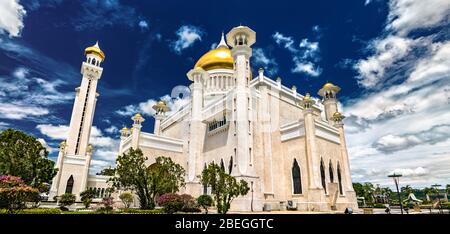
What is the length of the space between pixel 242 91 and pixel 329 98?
1352 centimetres

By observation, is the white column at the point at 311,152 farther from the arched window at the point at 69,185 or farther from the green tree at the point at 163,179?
the arched window at the point at 69,185

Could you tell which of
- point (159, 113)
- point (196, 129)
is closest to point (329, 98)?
point (196, 129)

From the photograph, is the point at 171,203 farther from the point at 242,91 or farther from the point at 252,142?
the point at 242,91

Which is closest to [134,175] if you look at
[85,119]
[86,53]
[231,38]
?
[231,38]

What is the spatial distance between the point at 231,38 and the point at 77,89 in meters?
28.0

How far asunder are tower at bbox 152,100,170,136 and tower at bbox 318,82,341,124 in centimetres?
2250

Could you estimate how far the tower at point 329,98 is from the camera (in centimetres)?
3083

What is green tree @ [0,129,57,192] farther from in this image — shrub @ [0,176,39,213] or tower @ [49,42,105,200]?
tower @ [49,42,105,200]

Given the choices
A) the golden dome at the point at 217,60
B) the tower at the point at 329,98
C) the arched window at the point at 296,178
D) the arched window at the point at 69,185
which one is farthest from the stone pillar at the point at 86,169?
the tower at the point at 329,98

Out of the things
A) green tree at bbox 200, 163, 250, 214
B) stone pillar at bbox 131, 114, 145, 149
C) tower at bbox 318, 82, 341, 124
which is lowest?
green tree at bbox 200, 163, 250, 214

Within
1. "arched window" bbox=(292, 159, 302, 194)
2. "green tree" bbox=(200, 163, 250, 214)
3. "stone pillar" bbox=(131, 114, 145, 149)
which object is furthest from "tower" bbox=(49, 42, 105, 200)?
"arched window" bbox=(292, 159, 302, 194)

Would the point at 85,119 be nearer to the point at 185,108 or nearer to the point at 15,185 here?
the point at 185,108

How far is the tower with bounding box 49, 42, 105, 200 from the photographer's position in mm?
32906

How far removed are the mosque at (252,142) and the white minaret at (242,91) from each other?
87 millimetres
